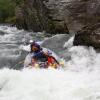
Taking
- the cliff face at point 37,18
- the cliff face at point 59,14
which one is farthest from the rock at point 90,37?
the cliff face at point 37,18

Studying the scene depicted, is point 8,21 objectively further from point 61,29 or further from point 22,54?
point 22,54

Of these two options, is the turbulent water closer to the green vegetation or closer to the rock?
the rock

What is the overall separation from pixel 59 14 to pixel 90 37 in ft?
24.0

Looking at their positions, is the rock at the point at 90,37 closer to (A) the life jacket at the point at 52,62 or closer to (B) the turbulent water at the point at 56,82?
(B) the turbulent water at the point at 56,82

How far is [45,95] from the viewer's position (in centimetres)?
965

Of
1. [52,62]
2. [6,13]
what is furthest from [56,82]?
[6,13]

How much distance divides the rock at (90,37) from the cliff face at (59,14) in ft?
5.44

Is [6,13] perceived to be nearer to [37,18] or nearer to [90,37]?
[37,18]

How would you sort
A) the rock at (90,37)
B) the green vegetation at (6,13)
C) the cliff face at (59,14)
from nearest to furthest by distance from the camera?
the rock at (90,37)
the cliff face at (59,14)
the green vegetation at (6,13)

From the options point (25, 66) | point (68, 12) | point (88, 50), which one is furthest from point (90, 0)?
point (25, 66)

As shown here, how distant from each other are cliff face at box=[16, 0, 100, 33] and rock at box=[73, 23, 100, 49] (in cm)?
166

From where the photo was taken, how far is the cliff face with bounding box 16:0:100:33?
17844mm

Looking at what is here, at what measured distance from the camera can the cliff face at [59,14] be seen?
703 inches

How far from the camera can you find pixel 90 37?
587 inches
